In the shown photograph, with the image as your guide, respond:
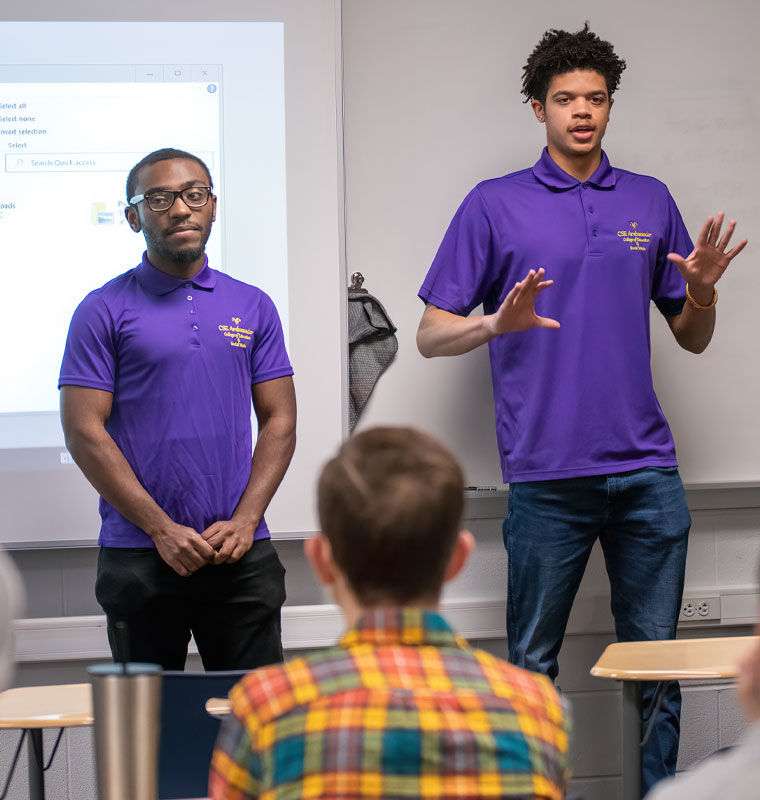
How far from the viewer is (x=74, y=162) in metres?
2.63

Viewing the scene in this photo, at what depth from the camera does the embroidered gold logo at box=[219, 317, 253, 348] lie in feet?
7.27

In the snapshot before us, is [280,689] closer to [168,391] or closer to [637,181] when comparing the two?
[168,391]

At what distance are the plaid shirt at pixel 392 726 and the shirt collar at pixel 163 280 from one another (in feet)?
4.97

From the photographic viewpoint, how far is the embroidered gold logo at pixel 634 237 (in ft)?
8.01

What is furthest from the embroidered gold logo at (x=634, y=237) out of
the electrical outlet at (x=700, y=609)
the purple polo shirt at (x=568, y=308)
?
the electrical outlet at (x=700, y=609)

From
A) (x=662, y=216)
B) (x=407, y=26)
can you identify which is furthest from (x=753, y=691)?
(x=407, y=26)

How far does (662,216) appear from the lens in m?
2.54

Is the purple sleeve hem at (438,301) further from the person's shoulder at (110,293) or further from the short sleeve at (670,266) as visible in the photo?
the person's shoulder at (110,293)

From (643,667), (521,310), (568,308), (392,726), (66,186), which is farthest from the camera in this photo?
(66,186)

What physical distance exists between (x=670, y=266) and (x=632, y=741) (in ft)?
4.41

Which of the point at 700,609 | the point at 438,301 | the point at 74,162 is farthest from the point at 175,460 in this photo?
the point at 700,609

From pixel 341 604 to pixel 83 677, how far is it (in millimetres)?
2023

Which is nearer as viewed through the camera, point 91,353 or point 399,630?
point 399,630

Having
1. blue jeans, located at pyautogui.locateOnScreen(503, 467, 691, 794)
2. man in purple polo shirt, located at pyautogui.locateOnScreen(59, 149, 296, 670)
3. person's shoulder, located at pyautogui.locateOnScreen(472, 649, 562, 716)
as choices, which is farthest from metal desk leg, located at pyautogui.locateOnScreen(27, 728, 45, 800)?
blue jeans, located at pyautogui.locateOnScreen(503, 467, 691, 794)
